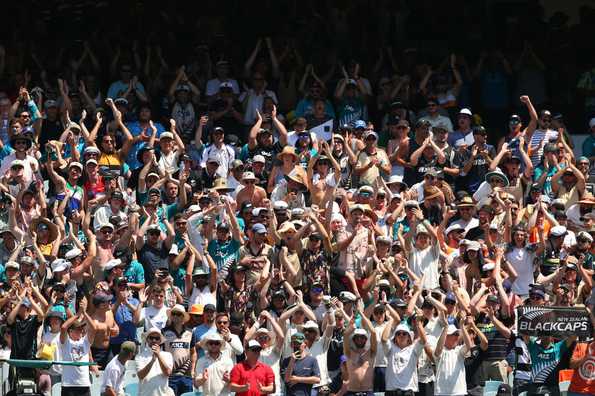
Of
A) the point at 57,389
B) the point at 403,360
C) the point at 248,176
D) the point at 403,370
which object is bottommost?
the point at 57,389

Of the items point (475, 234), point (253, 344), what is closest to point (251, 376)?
point (253, 344)

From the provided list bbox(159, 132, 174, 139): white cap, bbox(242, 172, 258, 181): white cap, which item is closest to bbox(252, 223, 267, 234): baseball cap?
bbox(242, 172, 258, 181): white cap

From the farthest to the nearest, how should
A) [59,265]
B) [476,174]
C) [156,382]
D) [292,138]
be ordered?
[292,138], [476,174], [59,265], [156,382]

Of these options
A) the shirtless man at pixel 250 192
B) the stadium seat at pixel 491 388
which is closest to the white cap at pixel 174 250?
the shirtless man at pixel 250 192

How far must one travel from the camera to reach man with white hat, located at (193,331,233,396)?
25.1 meters

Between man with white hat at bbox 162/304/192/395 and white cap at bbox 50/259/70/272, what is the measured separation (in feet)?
5.82

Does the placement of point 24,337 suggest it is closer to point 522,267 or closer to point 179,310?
point 179,310

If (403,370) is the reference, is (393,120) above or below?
above

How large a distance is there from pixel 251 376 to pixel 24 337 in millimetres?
3012

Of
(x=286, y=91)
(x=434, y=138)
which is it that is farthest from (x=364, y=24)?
(x=434, y=138)

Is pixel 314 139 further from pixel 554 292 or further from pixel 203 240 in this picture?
pixel 554 292

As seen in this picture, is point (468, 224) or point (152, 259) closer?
point (152, 259)

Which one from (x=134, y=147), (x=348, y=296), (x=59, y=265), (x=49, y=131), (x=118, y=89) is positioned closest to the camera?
(x=348, y=296)

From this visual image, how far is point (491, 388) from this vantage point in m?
26.0
